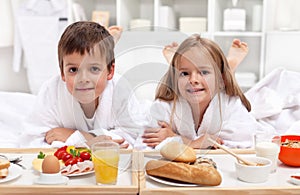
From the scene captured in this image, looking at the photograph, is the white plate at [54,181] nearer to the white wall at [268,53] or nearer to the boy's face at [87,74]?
the boy's face at [87,74]

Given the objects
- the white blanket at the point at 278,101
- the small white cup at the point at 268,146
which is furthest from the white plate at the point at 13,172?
the white blanket at the point at 278,101

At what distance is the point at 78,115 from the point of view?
1.37m

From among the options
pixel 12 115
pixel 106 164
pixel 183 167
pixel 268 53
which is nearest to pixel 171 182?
pixel 183 167

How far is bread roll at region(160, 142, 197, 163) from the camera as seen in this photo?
3.55 ft

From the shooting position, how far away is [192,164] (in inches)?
42.6

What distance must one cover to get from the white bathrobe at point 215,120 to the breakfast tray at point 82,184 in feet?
0.29

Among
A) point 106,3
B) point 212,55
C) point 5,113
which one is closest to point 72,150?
point 212,55

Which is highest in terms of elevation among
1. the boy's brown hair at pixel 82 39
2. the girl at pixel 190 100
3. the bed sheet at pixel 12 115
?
the boy's brown hair at pixel 82 39

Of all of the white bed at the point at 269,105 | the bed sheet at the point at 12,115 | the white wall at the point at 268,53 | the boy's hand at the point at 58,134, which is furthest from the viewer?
the white wall at the point at 268,53

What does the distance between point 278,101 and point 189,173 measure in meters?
1.05

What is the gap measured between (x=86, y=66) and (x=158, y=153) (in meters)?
0.29

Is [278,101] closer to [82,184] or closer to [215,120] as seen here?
[215,120]

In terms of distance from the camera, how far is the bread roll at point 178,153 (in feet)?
3.55

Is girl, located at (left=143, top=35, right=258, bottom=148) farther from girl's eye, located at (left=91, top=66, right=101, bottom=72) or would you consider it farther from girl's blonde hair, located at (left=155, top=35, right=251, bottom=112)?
girl's eye, located at (left=91, top=66, right=101, bottom=72)
